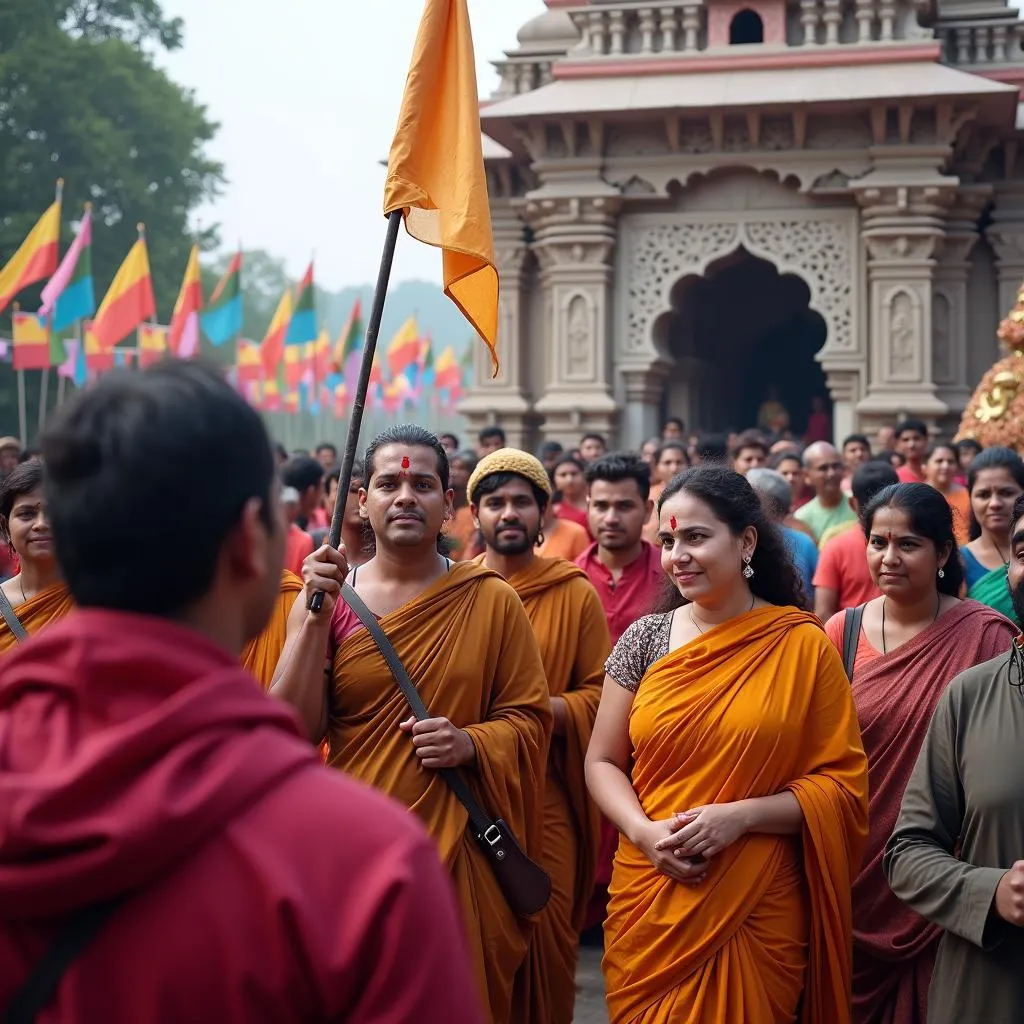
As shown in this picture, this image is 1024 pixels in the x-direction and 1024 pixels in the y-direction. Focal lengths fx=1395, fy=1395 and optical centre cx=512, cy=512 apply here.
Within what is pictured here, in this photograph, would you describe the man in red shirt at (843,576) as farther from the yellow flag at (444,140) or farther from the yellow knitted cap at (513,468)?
the yellow flag at (444,140)

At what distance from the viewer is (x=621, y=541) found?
593cm

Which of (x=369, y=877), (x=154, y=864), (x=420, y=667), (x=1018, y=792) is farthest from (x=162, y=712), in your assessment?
(x=420, y=667)

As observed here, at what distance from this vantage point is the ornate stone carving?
1571cm

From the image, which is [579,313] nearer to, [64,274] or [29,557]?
[64,274]

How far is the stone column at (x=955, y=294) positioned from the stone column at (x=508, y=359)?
4769mm

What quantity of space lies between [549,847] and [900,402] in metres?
11.4

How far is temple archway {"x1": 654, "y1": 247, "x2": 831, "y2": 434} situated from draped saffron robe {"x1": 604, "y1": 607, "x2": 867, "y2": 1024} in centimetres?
1312

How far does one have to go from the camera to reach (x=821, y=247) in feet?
51.7

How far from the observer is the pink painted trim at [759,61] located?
591 inches

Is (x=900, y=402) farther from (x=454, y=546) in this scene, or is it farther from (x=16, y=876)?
(x=16, y=876)

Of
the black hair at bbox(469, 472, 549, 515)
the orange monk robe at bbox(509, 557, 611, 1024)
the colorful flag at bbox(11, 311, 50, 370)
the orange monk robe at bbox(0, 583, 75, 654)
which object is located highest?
the colorful flag at bbox(11, 311, 50, 370)

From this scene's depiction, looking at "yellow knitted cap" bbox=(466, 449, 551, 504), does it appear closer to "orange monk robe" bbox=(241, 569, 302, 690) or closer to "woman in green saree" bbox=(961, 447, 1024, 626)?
"orange monk robe" bbox=(241, 569, 302, 690)

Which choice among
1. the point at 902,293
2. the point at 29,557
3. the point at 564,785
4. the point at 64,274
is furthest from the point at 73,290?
the point at 564,785

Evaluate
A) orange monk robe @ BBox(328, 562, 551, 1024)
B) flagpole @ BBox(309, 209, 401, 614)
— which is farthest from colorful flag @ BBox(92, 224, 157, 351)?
orange monk robe @ BBox(328, 562, 551, 1024)
